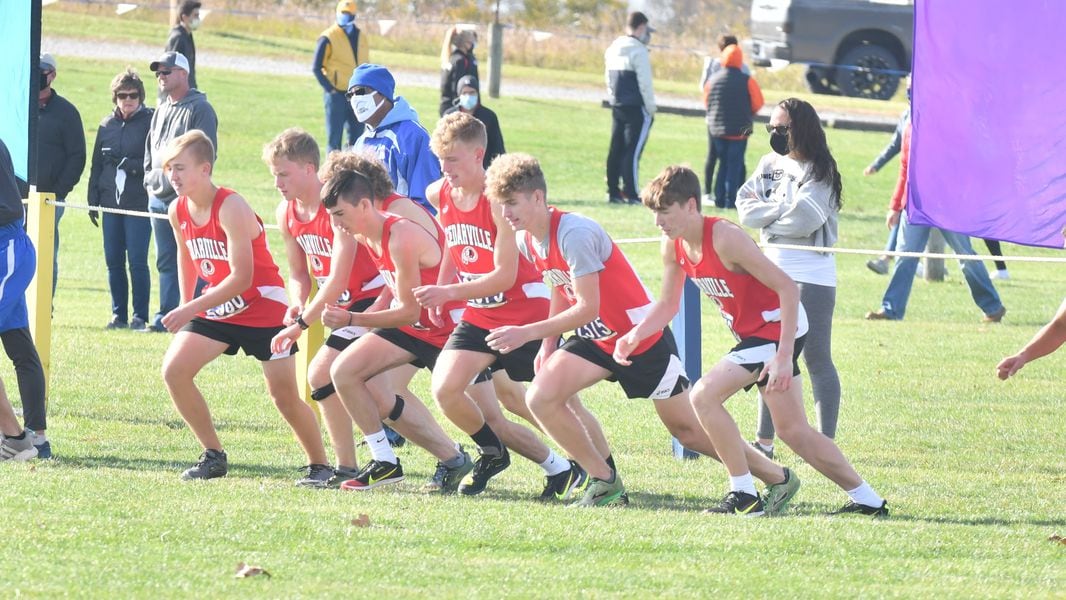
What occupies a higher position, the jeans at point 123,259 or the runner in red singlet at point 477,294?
the runner in red singlet at point 477,294

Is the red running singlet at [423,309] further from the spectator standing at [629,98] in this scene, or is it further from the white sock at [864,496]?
the spectator standing at [629,98]

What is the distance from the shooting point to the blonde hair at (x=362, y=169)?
7738mm

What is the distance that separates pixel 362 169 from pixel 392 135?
5.67ft

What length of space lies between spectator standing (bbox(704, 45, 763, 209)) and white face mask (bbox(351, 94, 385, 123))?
1084 cm

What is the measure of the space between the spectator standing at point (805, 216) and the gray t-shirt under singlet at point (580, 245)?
5.17 ft

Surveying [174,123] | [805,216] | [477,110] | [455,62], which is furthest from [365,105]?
[455,62]

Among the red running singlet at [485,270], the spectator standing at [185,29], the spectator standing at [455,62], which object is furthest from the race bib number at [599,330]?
the spectator standing at [455,62]

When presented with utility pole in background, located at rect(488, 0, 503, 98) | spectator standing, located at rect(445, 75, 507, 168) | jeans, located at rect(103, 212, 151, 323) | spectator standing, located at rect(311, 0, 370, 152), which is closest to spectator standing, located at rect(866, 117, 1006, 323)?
spectator standing, located at rect(445, 75, 507, 168)

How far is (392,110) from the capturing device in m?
9.53

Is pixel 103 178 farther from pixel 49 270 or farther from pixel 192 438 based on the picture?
pixel 192 438

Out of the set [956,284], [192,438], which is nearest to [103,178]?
[192,438]

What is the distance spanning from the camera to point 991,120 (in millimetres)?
7730

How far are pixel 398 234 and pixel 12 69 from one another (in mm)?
3246

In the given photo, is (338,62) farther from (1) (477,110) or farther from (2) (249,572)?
(2) (249,572)
